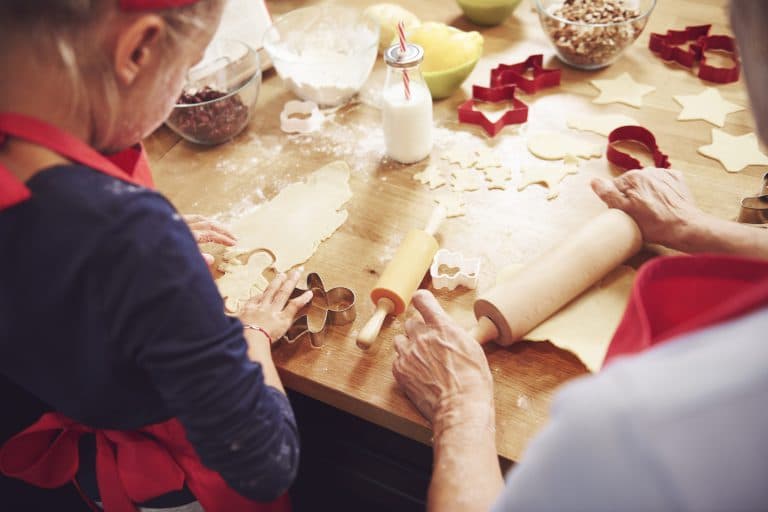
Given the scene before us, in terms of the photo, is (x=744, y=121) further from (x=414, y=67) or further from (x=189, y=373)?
(x=189, y=373)

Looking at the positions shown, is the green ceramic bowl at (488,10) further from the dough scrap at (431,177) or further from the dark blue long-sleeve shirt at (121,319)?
the dark blue long-sleeve shirt at (121,319)

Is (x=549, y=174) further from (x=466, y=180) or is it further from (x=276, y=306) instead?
(x=276, y=306)

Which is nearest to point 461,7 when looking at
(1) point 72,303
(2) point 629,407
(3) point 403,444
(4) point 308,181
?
(4) point 308,181

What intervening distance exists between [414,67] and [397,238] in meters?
0.34

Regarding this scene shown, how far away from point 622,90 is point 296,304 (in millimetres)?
894

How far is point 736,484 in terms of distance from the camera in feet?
1.19

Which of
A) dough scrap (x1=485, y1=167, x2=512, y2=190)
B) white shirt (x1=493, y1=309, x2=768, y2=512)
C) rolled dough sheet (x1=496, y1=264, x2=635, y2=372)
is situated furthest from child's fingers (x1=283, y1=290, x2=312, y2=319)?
white shirt (x1=493, y1=309, x2=768, y2=512)

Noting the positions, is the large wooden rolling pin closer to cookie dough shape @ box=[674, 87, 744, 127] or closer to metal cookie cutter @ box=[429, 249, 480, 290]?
metal cookie cutter @ box=[429, 249, 480, 290]

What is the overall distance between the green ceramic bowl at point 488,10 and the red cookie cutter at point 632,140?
53 cm

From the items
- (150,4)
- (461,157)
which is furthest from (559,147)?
(150,4)

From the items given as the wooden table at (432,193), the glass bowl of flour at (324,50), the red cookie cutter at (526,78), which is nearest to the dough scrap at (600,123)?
the wooden table at (432,193)

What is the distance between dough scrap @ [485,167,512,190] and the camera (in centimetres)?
118

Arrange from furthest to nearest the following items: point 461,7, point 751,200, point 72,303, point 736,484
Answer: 1. point 461,7
2. point 751,200
3. point 72,303
4. point 736,484

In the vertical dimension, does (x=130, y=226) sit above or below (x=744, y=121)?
above
